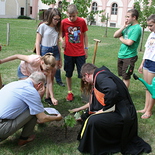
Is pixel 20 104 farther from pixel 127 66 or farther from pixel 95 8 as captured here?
pixel 95 8

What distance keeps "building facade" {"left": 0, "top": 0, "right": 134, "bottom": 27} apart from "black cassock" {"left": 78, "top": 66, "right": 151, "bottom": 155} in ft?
94.7

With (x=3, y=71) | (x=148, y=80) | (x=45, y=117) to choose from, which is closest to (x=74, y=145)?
(x=45, y=117)

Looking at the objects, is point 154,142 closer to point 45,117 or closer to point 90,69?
point 90,69

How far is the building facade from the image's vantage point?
34.1 metres

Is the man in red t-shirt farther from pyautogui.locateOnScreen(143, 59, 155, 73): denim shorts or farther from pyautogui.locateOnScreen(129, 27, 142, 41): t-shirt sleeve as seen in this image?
pyautogui.locateOnScreen(143, 59, 155, 73): denim shorts

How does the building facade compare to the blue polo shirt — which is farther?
the building facade

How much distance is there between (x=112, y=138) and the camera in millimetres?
2752

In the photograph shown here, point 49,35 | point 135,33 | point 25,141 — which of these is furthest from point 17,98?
point 135,33

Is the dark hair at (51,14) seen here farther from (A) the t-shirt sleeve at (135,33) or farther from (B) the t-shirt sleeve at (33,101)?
(B) the t-shirt sleeve at (33,101)

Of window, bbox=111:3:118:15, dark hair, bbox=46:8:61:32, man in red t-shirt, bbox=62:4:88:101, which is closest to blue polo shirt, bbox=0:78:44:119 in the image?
dark hair, bbox=46:8:61:32

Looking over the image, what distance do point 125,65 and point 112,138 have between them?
5.98 ft

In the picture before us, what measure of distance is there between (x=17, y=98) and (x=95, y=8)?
36730 millimetres

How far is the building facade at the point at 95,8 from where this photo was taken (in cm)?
3406

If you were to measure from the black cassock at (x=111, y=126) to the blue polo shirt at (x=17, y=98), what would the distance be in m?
Answer: 0.70
